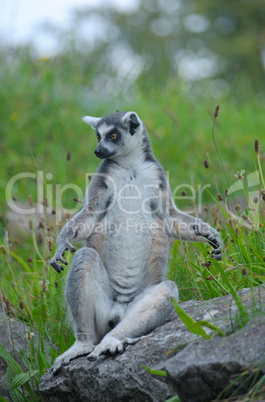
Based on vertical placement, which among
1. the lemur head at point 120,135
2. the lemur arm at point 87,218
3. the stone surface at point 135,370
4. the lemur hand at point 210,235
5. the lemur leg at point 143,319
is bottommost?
the stone surface at point 135,370

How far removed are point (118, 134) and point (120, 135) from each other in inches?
0.7

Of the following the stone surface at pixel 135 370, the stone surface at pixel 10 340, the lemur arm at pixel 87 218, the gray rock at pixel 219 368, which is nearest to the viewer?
the gray rock at pixel 219 368

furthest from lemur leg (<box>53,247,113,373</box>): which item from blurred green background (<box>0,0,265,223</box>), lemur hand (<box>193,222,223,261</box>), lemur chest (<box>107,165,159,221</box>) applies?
blurred green background (<box>0,0,265,223</box>)

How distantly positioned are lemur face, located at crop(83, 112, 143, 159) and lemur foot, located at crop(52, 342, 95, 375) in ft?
4.64

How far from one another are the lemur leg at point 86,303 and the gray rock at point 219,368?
36.4 inches

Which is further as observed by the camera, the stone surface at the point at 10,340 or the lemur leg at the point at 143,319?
the stone surface at the point at 10,340

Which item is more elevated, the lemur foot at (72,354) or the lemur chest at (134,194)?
the lemur chest at (134,194)

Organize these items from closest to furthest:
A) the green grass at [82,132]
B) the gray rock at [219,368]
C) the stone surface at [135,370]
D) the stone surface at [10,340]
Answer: the gray rock at [219,368] → the stone surface at [135,370] → the stone surface at [10,340] → the green grass at [82,132]

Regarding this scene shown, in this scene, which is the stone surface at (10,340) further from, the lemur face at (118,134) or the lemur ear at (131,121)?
the lemur ear at (131,121)

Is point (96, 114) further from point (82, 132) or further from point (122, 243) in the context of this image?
point (122, 243)

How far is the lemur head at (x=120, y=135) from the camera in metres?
4.04

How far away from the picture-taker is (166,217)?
3996mm

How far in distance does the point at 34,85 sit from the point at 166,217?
6.27 meters

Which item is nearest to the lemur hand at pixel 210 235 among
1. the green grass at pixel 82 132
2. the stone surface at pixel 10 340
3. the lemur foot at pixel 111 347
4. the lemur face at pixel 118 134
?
the lemur face at pixel 118 134
